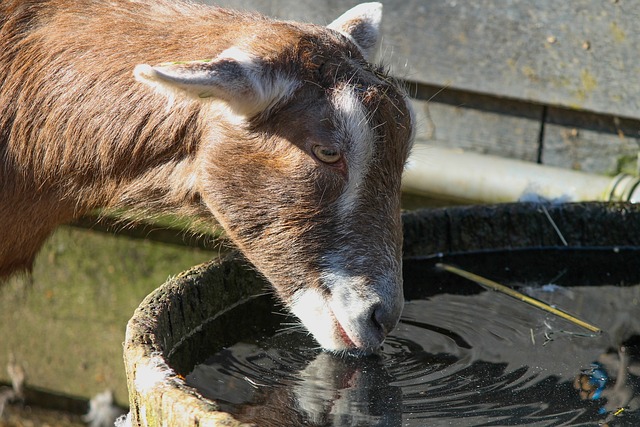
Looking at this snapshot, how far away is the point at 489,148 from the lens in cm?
617

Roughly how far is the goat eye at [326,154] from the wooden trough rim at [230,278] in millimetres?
648

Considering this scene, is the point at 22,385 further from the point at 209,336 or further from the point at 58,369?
the point at 209,336

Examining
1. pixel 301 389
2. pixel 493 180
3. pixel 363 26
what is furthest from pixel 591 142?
pixel 301 389

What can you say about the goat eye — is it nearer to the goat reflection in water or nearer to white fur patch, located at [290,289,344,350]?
white fur patch, located at [290,289,344,350]

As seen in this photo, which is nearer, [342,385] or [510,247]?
[342,385]

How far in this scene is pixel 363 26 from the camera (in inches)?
173

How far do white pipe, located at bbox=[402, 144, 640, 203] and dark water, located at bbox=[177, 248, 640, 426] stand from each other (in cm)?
121

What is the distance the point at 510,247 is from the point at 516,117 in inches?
64.7

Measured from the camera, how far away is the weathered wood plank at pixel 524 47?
5.59 meters

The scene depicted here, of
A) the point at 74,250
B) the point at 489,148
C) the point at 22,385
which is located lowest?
the point at 22,385

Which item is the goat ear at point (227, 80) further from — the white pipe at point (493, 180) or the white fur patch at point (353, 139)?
the white pipe at point (493, 180)

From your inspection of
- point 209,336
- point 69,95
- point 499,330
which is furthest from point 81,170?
point 499,330

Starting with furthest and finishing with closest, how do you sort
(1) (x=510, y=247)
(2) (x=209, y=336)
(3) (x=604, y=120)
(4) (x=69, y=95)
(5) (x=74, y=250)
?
(5) (x=74, y=250) → (3) (x=604, y=120) → (1) (x=510, y=247) → (4) (x=69, y=95) → (2) (x=209, y=336)

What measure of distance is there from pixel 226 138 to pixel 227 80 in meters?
0.37
